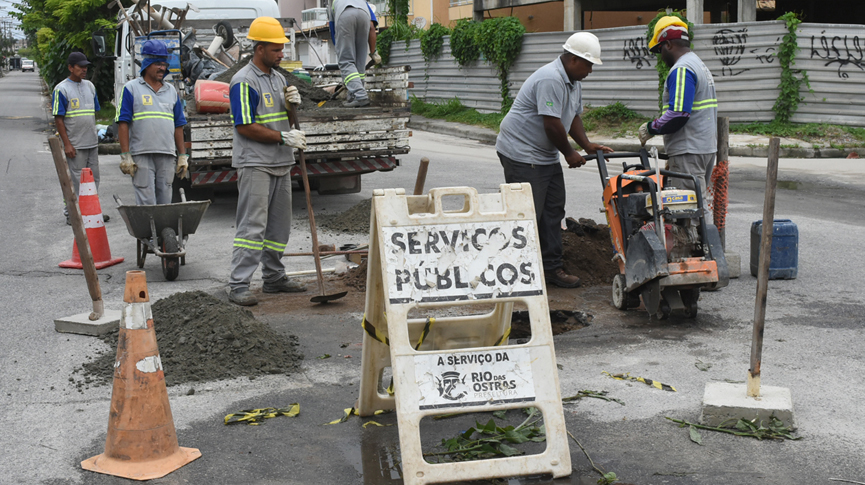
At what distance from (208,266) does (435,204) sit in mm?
4880

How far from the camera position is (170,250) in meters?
7.31

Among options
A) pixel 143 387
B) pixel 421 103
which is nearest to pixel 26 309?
pixel 143 387

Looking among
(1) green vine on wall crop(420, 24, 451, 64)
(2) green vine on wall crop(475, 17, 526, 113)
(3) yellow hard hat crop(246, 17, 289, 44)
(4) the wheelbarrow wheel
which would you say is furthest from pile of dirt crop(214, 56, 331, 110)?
(1) green vine on wall crop(420, 24, 451, 64)

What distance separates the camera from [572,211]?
1034cm

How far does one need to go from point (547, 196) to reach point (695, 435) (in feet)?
10.2

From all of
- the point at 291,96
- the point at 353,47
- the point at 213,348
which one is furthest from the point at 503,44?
the point at 213,348

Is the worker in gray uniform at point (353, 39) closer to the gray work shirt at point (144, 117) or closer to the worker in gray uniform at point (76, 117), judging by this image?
the gray work shirt at point (144, 117)

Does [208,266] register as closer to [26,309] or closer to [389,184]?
[26,309]

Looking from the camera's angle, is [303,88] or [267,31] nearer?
[267,31]

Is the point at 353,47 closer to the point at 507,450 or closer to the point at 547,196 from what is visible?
the point at 547,196

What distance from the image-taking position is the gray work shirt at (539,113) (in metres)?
6.30

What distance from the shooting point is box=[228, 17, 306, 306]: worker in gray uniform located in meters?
6.34

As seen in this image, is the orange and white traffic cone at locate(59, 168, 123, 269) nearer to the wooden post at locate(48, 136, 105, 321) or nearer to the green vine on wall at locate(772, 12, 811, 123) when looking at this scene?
the wooden post at locate(48, 136, 105, 321)

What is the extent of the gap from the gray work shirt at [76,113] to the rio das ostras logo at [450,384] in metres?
7.58
